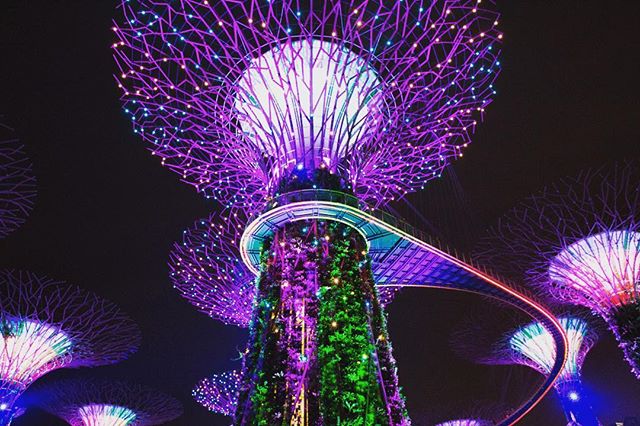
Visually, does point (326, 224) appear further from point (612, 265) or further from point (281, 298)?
point (612, 265)

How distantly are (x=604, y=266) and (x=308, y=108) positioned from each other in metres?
15.4

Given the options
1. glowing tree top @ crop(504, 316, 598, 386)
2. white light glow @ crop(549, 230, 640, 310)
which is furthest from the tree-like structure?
glowing tree top @ crop(504, 316, 598, 386)

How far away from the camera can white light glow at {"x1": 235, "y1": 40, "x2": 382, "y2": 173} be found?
15109mm

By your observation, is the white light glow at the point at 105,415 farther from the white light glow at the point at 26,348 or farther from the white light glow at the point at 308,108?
the white light glow at the point at 308,108

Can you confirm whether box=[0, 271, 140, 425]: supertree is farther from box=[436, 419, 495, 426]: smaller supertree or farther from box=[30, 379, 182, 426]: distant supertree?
box=[436, 419, 495, 426]: smaller supertree

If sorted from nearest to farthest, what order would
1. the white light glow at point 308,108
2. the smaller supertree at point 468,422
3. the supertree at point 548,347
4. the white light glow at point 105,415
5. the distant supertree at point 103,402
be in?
the white light glow at point 308,108 → the supertree at point 548,347 → the distant supertree at point 103,402 → the white light glow at point 105,415 → the smaller supertree at point 468,422

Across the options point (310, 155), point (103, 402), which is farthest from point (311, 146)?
point (103, 402)

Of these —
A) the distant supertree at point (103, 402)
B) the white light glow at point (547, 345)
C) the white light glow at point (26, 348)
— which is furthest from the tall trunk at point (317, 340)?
the distant supertree at point (103, 402)

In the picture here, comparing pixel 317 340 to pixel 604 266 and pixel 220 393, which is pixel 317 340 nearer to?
pixel 604 266

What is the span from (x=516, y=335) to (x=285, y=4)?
25.5 m

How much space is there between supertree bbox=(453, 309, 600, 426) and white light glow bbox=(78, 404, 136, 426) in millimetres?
24466

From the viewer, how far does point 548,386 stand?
29141mm

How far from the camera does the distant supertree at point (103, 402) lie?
3600 cm

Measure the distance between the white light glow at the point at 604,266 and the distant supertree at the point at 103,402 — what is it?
28765 mm
